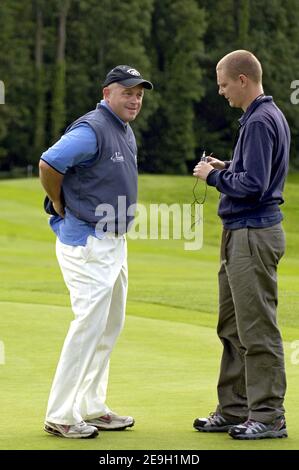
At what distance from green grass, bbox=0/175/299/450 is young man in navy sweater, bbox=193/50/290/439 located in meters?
0.23

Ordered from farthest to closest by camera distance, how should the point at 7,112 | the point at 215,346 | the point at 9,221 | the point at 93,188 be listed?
the point at 7,112, the point at 9,221, the point at 215,346, the point at 93,188

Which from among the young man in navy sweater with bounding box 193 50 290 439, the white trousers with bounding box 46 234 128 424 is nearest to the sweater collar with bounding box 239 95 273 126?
the young man in navy sweater with bounding box 193 50 290 439

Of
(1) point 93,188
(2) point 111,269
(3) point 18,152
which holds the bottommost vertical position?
(3) point 18,152

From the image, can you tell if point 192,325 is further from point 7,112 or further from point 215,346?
point 7,112

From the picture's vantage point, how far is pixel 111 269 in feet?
22.0

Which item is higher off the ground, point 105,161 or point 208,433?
point 105,161

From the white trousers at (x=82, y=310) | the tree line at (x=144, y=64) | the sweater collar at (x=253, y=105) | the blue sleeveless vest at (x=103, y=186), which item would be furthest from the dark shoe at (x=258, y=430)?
the tree line at (x=144, y=64)

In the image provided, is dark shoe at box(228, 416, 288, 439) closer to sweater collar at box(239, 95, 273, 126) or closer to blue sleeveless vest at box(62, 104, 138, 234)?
blue sleeveless vest at box(62, 104, 138, 234)

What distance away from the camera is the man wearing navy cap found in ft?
21.4

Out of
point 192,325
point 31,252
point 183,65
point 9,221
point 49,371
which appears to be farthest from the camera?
point 183,65

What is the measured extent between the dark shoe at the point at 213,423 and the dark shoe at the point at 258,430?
0.17 meters

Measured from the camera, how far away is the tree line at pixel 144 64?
74.1 meters
